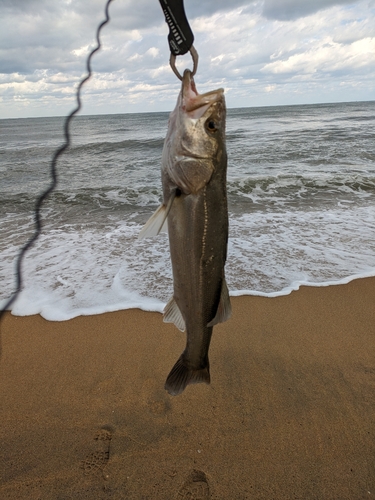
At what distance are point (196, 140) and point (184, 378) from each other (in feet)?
5.33

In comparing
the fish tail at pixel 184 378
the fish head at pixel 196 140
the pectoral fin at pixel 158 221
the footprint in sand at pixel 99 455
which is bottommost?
the footprint in sand at pixel 99 455

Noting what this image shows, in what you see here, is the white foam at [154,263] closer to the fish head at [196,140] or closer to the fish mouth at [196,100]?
the fish head at [196,140]

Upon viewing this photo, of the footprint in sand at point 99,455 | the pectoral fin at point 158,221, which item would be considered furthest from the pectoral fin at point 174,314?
the footprint in sand at point 99,455

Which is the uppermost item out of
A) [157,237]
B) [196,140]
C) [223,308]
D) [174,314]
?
→ [196,140]

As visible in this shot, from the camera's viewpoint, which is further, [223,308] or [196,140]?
[223,308]

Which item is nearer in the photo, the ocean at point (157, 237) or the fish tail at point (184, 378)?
the fish tail at point (184, 378)

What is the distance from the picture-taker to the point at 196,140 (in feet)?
7.29

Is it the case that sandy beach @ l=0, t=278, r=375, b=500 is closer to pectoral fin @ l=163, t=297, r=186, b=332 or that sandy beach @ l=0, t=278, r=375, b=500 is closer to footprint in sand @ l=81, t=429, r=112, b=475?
footprint in sand @ l=81, t=429, r=112, b=475

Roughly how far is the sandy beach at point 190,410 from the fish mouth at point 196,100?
252cm

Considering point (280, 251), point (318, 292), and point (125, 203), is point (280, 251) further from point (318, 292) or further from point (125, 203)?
point (125, 203)

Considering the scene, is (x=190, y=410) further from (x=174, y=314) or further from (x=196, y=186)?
(x=196, y=186)

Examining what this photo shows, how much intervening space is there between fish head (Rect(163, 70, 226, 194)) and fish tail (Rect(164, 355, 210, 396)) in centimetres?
128

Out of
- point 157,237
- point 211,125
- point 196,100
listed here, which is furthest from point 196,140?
point 157,237

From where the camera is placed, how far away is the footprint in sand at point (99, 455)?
2.88 metres
